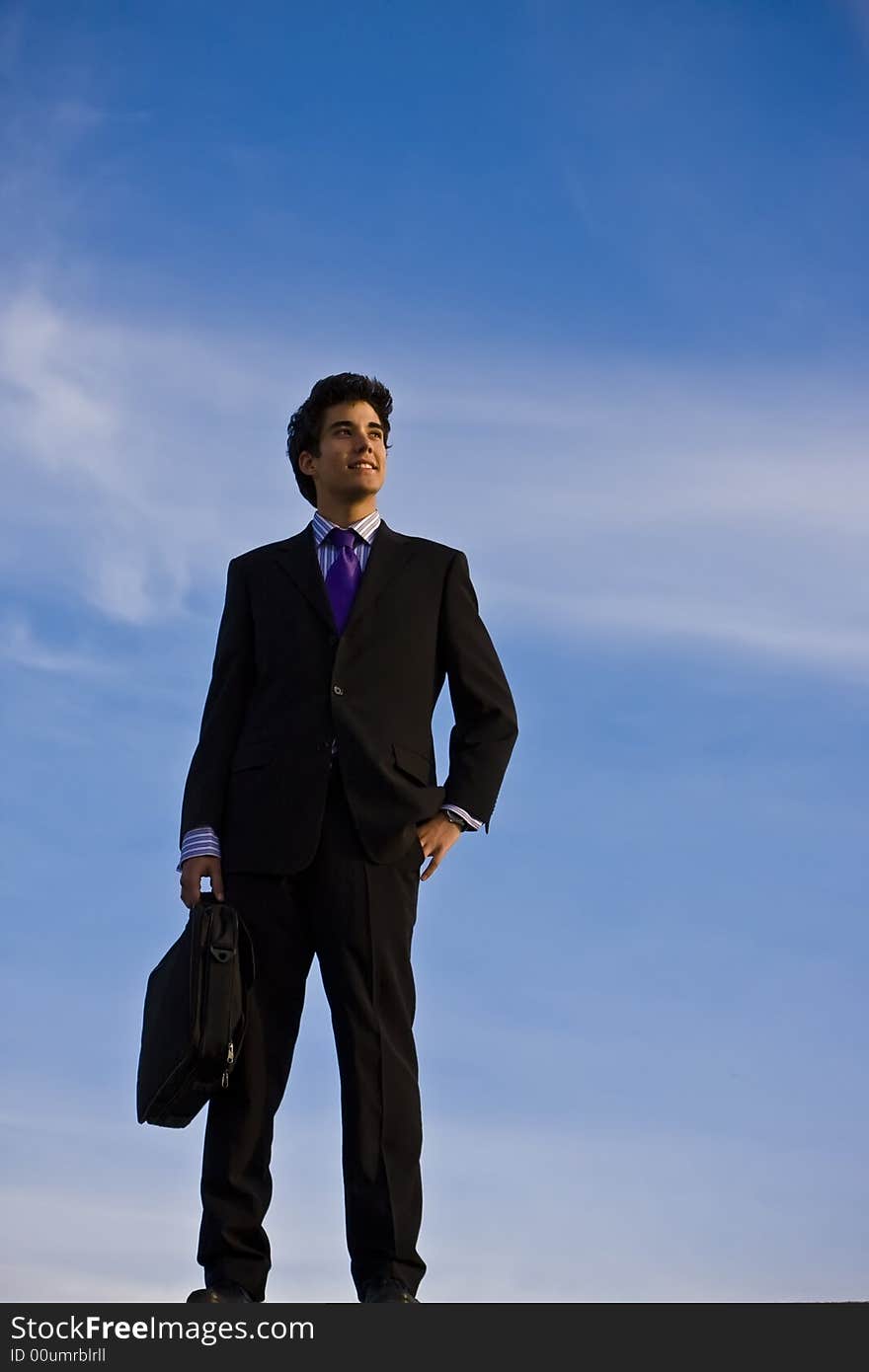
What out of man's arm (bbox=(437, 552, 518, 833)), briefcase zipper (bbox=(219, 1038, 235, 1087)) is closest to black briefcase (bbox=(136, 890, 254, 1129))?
briefcase zipper (bbox=(219, 1038, 235, 1087))

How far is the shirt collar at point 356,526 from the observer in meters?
5.68

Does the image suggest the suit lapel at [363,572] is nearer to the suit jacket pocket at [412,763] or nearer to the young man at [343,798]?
the young man at [343,798]

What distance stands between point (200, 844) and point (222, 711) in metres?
0.45

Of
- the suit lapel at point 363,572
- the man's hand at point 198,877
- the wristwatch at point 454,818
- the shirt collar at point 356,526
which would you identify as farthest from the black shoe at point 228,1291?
the shirt collar at point 356,526

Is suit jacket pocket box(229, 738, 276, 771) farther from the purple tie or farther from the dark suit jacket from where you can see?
the purple tie

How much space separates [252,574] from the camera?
566cm

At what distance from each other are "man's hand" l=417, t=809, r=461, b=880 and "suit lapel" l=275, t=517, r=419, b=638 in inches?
25.2

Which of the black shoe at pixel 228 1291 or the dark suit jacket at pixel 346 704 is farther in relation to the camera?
the dark suit jacket at pixel 346 704

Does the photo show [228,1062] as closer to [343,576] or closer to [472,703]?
[472,703]

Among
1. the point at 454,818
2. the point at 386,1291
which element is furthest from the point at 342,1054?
the point at 454,818

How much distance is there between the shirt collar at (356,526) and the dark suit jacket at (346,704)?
40 millimetres
